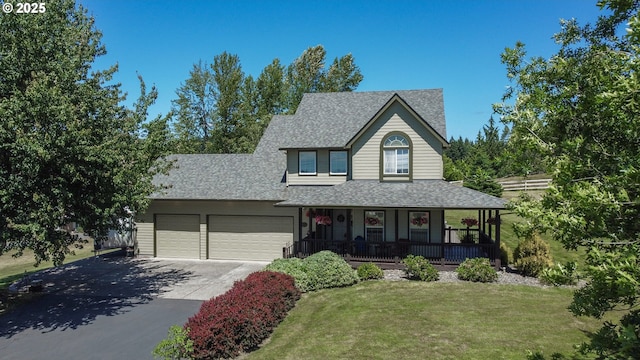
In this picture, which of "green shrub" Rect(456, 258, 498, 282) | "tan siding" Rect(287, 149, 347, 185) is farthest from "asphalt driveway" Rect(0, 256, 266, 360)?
"green shrub" Rect(456, 258, 498, 282)

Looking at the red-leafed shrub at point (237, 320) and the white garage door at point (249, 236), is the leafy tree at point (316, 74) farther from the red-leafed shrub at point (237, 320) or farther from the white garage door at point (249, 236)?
the red-leafed shrub at point (237, 320)

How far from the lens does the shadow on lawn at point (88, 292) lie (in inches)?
548

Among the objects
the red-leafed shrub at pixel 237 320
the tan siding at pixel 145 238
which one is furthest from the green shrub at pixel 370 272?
the tan siding at pixel 145 238

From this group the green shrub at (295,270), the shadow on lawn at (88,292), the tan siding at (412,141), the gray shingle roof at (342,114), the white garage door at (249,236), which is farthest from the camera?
the white garage door at (249,236)

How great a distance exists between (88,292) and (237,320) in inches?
414

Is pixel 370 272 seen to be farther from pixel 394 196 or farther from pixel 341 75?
pixel 341 75

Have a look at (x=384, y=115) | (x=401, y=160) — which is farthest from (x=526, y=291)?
(x=384, y=115)

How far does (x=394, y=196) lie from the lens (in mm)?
19812

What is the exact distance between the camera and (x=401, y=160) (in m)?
21.7

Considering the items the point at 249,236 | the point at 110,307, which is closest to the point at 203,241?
the point at 249,236

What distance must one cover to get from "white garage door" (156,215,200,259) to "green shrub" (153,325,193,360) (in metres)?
14.6

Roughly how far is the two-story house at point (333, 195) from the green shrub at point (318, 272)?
2255mm

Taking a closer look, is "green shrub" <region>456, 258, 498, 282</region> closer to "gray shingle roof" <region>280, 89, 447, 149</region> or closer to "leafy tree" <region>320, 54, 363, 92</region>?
"gray shingle roof" <region>280, 89, 447, 149</region>

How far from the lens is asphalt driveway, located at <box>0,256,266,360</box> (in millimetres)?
11594
